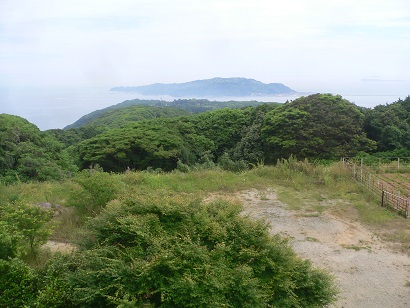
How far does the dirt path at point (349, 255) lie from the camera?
19.5 ft

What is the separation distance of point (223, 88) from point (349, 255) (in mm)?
137505

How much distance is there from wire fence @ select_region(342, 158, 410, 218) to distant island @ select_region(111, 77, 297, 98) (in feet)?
332

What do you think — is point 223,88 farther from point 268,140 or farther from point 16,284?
point 16,284

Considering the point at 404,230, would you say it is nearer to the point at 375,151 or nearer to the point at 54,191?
the point at 54,191

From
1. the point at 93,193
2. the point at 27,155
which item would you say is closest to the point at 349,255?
the point at 93,193

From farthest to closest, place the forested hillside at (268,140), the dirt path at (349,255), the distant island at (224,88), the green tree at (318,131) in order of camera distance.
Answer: the distant island at (224,88) < the green tree at (318,131) < the forested hillside at (268,140) < the dirt path at (349,255)

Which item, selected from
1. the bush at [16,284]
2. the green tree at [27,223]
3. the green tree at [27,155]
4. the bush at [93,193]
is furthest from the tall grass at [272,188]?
the green tree at [27,155]

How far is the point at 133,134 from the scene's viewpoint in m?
28.1

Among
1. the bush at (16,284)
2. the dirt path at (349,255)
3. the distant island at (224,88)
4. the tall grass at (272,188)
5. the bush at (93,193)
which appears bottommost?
the dirt path at (349,255)

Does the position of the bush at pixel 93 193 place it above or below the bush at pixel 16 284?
above

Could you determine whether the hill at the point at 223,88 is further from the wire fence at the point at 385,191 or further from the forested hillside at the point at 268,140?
the wire fence at the point at 385,191

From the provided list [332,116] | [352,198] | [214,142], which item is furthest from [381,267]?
[214,142]

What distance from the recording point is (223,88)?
466ft

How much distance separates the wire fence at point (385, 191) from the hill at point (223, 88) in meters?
102
